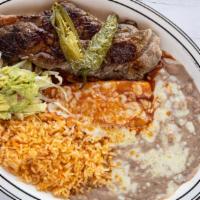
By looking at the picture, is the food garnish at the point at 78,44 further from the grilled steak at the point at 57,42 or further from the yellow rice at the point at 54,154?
the yellow rice at the point at 54,154

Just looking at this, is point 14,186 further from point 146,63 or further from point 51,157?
point 146,63

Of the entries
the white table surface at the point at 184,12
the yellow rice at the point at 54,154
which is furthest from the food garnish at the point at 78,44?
the white table surface at the point at 184,12

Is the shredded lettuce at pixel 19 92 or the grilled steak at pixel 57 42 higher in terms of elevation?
the grilled steak at pixel 57 42

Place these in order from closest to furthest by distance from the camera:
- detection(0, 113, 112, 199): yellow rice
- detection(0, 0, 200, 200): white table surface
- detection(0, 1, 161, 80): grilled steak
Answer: detection(0, 113, 112, 199): yellow rice < detection(0, 1, 161, 80): grilled steak < detection(0, 0, 200, 200): white table surface

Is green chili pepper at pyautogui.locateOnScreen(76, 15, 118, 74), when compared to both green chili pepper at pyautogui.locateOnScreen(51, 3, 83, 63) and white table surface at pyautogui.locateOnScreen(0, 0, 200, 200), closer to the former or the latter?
green chili pepper at pyautogui.locateOnScreen(51, 3, 83, 63)

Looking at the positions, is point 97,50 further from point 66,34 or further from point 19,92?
point 19,92

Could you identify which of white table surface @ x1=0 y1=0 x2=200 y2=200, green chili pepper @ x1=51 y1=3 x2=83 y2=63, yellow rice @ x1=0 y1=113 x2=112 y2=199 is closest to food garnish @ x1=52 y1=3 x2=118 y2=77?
green chili pepper @ x1=51 y1=3 x2=83 y2=63

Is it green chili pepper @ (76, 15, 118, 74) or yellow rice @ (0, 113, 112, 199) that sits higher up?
green chili pepper @ (76, 15, 118, 74)
